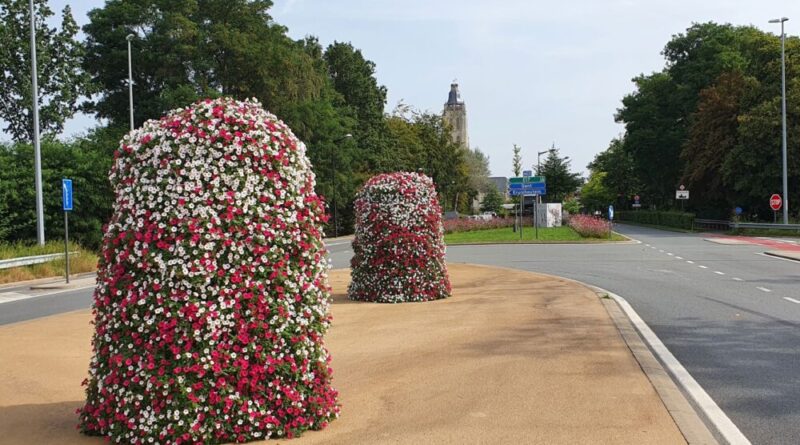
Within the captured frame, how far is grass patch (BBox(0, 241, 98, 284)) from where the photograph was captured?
22.4 metres

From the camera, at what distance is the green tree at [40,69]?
126ft

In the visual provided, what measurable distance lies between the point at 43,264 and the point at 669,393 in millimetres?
22510

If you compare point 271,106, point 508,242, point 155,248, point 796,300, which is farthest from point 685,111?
point 155,248

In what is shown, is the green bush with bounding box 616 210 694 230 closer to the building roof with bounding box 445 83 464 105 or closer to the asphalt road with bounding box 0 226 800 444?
the asphalt road with bounding box 0 226 800 444

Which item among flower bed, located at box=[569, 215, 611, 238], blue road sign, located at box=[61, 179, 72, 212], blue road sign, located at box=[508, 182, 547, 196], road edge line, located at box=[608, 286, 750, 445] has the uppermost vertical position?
blue road sign, located at box=[508, 182, 547, 196]

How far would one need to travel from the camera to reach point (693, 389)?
6.57 meters

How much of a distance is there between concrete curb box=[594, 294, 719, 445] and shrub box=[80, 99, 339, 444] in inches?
107

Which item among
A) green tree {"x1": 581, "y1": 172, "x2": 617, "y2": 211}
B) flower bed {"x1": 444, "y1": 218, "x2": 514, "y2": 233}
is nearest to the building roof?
green tree {"x1": 581, "y1": 172, "x2": 617, "y2": 211}

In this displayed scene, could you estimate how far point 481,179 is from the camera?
Answer: 12912cm

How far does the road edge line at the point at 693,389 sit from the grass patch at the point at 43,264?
767 inches

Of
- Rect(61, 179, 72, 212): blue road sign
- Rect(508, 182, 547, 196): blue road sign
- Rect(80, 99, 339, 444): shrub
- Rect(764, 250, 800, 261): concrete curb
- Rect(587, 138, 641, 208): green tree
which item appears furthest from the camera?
Rect(587, 138, 641, 208): green tree

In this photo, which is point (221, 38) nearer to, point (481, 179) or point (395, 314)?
point (395, 314)

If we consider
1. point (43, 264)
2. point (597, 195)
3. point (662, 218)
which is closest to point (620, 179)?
point (597, 195)

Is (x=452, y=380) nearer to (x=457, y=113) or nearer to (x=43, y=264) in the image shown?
(x=43, y=264)
